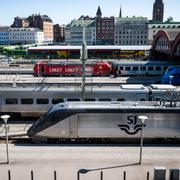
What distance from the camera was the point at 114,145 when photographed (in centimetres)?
2264

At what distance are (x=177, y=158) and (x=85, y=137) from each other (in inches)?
263

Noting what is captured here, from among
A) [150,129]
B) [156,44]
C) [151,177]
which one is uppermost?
[156,44]

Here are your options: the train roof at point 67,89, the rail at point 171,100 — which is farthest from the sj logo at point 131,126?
the train roof at point 67,89

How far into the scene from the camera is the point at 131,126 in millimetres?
22547

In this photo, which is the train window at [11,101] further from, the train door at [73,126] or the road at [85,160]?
the train door at [73,126]

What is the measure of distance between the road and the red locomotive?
1325 inches

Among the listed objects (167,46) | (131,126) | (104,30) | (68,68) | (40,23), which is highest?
(40,23)

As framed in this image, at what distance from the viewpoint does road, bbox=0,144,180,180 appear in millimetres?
17844

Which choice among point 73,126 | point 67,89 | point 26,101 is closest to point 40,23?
point 26,101

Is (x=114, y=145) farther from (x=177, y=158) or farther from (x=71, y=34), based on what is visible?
(x=71, y=34)

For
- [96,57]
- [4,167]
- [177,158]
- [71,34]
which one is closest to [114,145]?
[177,158]

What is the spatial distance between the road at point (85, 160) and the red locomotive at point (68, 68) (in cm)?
3367

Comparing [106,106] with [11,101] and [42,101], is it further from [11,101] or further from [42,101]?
[11,101]

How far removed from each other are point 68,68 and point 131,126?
34.0m
